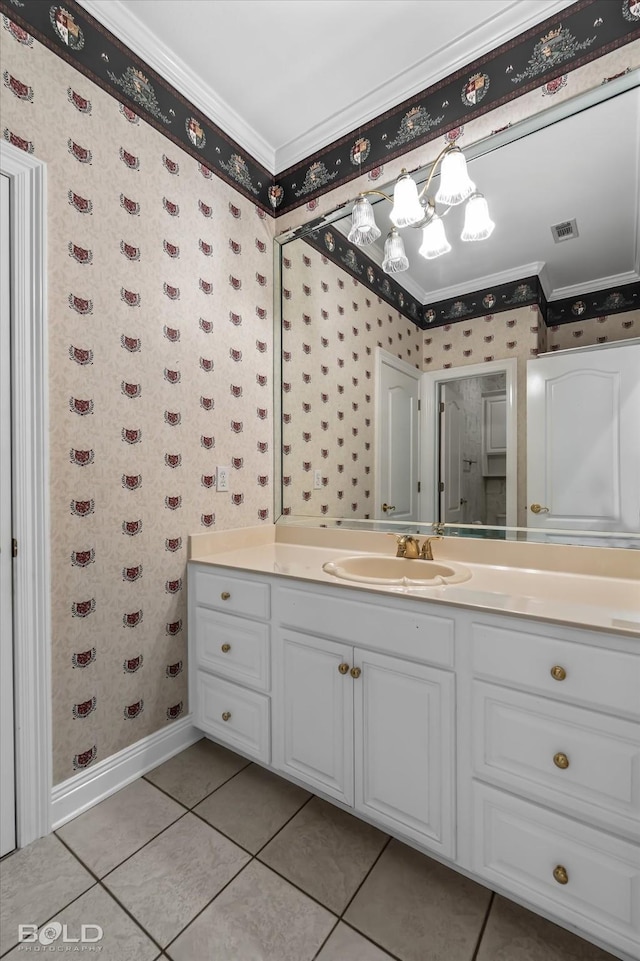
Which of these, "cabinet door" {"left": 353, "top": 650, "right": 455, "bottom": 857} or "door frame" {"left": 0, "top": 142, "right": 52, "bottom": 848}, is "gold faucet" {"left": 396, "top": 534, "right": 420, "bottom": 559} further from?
"door frame" {"left": 0, "top": 142, "right": 52, "bottom": 848}

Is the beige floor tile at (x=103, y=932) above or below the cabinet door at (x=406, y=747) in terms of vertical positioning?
below

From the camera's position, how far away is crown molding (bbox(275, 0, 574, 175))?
4.72 feet

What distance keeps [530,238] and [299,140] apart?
1.17 metres

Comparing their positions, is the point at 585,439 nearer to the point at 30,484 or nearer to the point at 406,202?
→ the point at 406,202

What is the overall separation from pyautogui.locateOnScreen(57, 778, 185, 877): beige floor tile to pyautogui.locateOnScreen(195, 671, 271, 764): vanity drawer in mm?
260

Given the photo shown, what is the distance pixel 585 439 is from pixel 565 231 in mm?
682

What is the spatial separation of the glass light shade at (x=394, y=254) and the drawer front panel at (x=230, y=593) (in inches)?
51.8

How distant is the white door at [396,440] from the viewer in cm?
176

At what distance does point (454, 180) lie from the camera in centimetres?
151

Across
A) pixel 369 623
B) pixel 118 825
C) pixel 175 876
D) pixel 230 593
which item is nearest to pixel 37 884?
pixel 118 825

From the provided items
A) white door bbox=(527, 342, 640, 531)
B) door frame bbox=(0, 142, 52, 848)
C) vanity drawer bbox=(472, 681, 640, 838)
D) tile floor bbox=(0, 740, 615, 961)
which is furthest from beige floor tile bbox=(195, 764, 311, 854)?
white door bbox=(527, 342, 640, 531)

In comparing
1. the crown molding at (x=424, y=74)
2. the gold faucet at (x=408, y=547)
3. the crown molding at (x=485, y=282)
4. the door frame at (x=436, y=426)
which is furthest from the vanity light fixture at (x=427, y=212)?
the gold faucet at (x=408, y=547)

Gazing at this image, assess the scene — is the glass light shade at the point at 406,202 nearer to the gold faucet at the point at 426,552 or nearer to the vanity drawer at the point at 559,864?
the gold faucet at the point at 426,552

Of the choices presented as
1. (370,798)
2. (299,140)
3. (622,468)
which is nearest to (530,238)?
(622,468)
